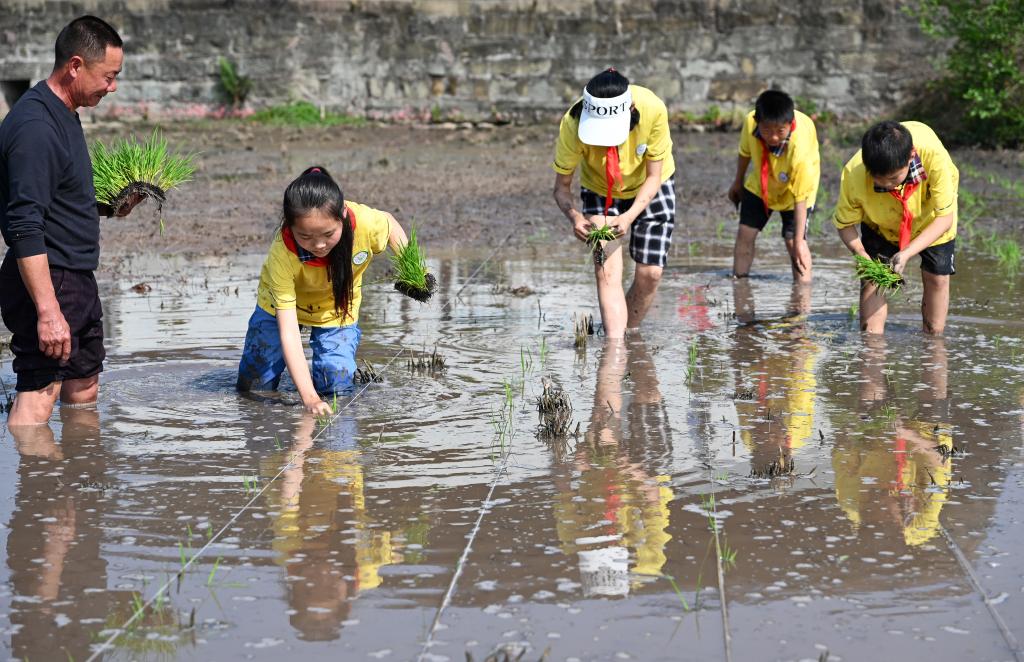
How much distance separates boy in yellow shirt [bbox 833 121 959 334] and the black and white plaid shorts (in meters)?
0.92

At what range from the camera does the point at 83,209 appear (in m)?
5.33

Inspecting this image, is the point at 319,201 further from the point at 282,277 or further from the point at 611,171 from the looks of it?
the point at 611,171

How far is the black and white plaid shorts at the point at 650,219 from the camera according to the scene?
288 inches

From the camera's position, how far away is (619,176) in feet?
23.2

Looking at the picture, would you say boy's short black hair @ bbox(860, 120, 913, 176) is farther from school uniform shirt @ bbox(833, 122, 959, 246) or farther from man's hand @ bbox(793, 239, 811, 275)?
man's hand @ bbox(793, 239, 811, 275)

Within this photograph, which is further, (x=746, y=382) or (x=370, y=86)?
(x=370, y=86)

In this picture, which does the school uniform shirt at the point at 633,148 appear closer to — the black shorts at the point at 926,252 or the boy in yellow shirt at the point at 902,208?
the boy in yellow shirt at the point at 902,208

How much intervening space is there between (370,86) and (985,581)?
16.5 metres

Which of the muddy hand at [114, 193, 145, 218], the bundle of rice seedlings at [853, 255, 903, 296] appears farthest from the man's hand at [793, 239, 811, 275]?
the muddy hand at [114, 193, 145, 218]

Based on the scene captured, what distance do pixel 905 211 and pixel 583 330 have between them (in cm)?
181

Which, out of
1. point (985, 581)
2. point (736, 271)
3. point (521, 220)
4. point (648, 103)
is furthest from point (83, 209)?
point (521, 220)

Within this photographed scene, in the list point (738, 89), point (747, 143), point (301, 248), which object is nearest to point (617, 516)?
point (301, 248)

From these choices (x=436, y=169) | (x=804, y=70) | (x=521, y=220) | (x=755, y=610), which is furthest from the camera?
(x=804, y=70)

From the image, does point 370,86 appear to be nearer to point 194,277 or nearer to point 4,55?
point 4,55
